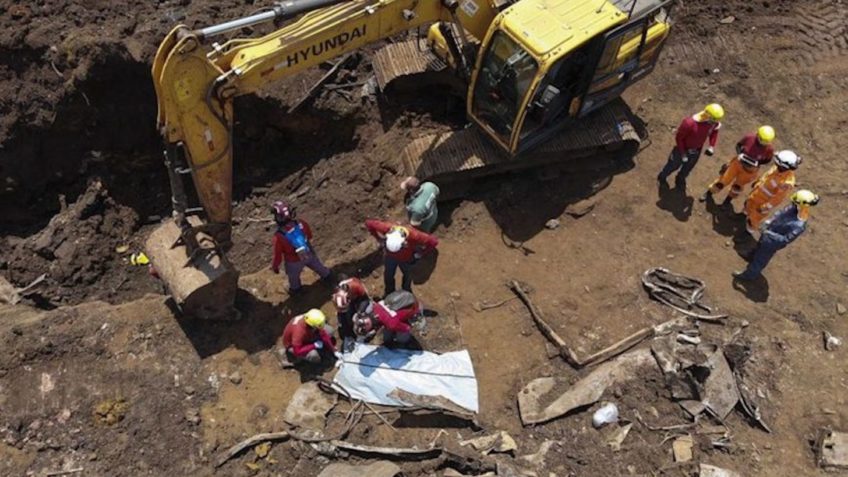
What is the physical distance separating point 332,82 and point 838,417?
8923 mm

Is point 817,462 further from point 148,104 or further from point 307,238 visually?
point 148,104

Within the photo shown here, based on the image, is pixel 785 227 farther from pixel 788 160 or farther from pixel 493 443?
pixel 493 443

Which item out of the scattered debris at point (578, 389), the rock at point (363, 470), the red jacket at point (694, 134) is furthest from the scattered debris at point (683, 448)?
the red jacket at point (694, 134)

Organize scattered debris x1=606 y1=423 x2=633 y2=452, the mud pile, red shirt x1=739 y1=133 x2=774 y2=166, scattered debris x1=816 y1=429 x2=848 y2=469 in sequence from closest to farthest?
scattered debris x1=816 y1=429 x2=848 y2=469, scattered debris x1=606 y1=423 x2=633 y2=452, red shirt x1=739 y1=133 x2=774 y2=166, the mud pile

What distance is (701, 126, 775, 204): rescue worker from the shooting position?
958 cm

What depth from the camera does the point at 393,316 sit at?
7977 mm

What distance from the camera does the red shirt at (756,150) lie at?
380 inches

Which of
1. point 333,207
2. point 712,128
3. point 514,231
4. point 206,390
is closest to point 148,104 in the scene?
point 333,207

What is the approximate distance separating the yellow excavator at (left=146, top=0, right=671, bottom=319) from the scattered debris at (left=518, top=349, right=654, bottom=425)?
3298mm

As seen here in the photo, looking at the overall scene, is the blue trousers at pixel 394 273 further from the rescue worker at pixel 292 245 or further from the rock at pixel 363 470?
the rock at pixel 363 470

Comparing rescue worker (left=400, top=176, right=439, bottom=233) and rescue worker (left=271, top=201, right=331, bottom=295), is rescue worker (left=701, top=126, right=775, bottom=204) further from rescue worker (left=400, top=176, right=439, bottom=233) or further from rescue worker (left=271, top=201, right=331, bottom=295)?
rescue worker (left=271, top=201, right=331, bottom=295)

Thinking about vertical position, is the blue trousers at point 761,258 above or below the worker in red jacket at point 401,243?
below

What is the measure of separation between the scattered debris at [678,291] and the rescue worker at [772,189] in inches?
54.1

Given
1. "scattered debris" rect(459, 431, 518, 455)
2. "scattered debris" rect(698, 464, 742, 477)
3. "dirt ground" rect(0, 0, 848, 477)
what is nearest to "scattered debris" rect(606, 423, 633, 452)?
"dirt ground" rect(0, 0, 848, 477)
